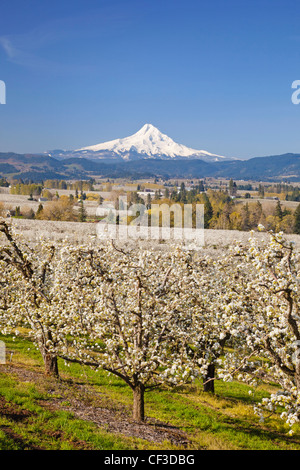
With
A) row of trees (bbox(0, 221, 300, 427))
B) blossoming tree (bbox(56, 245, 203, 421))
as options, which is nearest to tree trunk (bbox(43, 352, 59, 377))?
row of trees (bbox(0, 221, 300, 427))

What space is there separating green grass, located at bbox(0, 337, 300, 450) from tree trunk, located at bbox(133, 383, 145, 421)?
58 centimetres

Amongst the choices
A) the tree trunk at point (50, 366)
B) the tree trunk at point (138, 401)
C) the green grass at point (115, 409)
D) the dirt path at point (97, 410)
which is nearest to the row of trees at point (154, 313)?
the tree trunk at point (138, 401)

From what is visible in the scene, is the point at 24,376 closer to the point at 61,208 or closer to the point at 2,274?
the point at 2,274

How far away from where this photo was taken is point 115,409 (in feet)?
55.3

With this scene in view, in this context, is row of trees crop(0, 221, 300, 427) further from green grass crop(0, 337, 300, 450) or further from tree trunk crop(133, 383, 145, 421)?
green grass crop(0, 337, 300, 450)

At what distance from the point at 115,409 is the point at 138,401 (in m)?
2.16

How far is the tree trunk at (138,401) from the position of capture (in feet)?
49.4

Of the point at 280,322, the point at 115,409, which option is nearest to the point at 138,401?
the point at 115,409

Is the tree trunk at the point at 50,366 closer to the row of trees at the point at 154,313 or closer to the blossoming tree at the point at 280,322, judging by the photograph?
the row of trees at the point at 154,313

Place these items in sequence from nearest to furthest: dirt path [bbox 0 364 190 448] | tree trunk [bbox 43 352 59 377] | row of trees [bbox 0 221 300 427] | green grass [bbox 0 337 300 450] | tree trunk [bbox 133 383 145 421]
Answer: row of trees [bbox 0 221 300 427], green grass [bbox 0 337 300 450], dirt path [bbox 0 364 190 448], tree trunk [bbox 133 383 145 421], tree trunk [bbox 43 352 59 377]

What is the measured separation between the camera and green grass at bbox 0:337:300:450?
12.2 meters

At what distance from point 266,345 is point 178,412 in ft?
28.9

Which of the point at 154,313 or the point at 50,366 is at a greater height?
the point at 154,313

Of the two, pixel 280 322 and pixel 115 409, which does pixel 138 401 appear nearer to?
pixel 115 409
